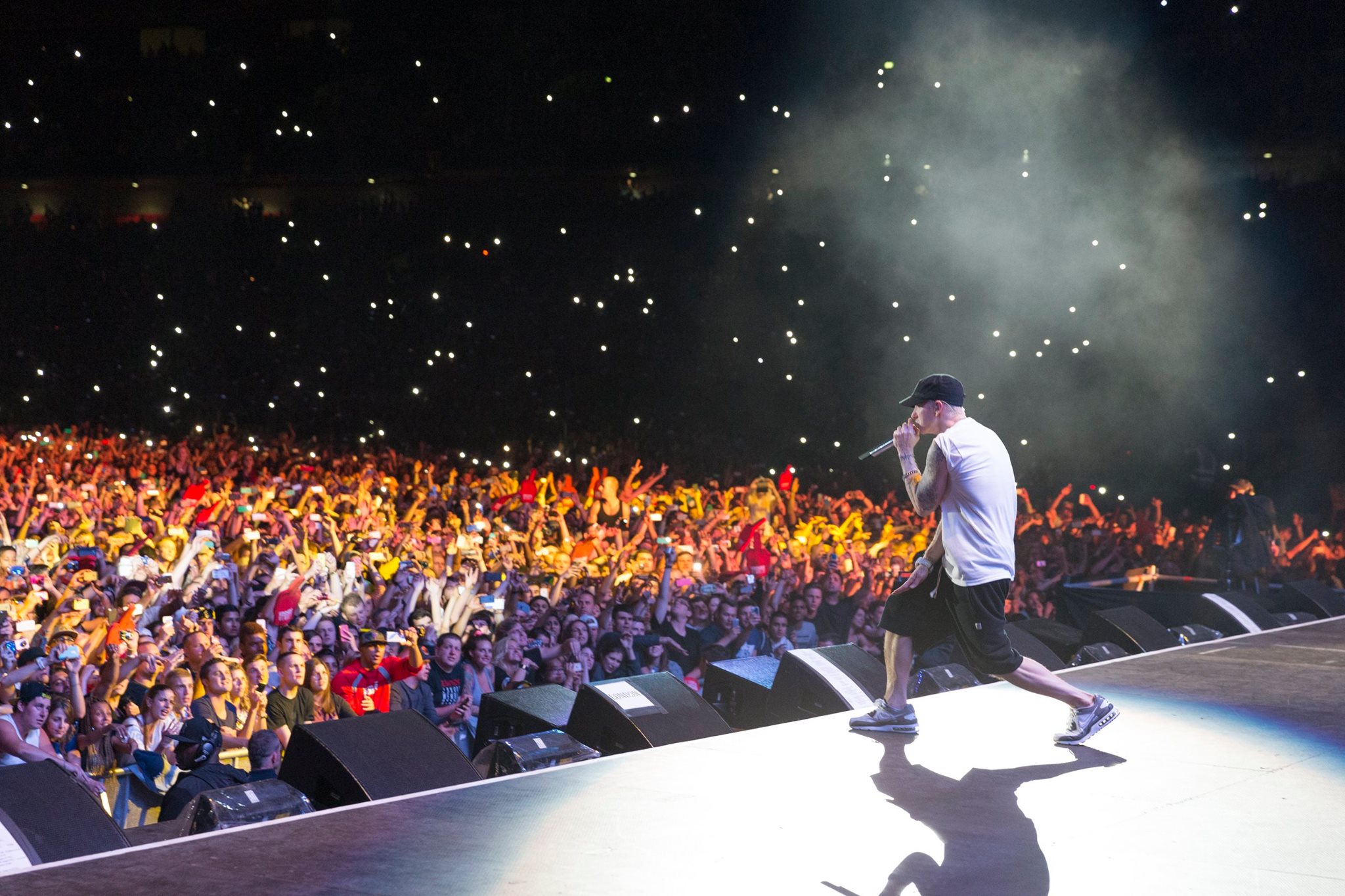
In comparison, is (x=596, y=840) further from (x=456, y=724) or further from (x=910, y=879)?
(x=456, y=724)

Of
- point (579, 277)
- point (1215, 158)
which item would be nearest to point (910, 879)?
point (1215, 158)

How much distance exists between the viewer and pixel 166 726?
4168mm

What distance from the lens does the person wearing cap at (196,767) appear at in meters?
3.54

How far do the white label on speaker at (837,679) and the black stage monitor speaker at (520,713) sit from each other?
741mm

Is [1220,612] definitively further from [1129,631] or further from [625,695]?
[625,695]

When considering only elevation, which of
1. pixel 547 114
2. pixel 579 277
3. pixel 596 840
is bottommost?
pixel 596 840

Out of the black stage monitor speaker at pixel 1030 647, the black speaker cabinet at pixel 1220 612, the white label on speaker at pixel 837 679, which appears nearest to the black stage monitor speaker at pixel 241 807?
the white label on speaker at pixel 837 679

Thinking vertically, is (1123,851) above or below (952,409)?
below

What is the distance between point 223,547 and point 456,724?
315 cm

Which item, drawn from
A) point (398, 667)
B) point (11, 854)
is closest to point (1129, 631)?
point (398, 667)

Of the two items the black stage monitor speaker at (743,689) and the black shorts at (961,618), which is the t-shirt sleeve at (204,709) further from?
the black shorts at (961,618)

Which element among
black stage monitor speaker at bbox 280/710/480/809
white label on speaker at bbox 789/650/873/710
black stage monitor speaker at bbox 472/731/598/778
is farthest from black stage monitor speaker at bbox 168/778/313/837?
white label on speaker at bbox 789/650/873/710

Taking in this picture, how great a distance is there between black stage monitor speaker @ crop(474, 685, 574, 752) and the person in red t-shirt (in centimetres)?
108

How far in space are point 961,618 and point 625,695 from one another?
96 cm
